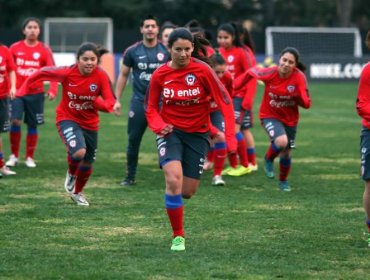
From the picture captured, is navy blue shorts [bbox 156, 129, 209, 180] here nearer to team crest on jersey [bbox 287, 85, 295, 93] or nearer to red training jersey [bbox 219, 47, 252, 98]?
team crest on jersey [bbox 287, 85, 295, 93]

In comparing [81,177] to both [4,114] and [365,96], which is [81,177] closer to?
[4,114]

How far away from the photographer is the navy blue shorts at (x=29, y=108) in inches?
563

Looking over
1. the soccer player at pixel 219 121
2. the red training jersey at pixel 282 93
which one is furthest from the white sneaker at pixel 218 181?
the red training jersey at pixel 282 93

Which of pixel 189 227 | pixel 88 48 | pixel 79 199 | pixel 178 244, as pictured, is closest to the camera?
pixel 178 244

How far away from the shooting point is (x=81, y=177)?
10922 mm

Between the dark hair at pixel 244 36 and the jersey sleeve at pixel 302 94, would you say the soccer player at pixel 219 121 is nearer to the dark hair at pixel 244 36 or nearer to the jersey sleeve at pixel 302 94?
the jersey sleeve at pixel 302 94

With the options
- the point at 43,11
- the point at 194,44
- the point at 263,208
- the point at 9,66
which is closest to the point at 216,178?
the point at 263,208

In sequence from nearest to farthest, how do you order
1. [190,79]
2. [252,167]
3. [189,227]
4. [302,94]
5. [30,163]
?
1. [190,79]
2. [189,227]
3. [302,94]
4. [252,167]
5. [30,163]

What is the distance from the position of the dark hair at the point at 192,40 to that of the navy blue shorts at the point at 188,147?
30.3 inches

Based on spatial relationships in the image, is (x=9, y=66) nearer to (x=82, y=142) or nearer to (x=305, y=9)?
(x=82, y=142)

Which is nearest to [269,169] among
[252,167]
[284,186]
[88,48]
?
[252,167]

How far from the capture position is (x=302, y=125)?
73.5 feet

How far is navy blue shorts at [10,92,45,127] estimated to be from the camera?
14305 millimetres

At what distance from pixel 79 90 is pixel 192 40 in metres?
2.63
